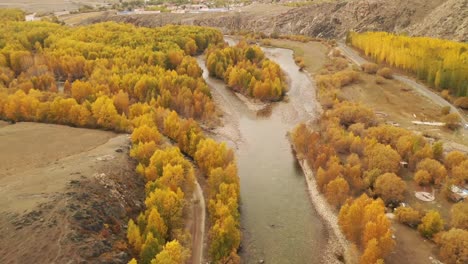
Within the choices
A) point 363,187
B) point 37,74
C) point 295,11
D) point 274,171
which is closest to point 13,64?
point 37,74

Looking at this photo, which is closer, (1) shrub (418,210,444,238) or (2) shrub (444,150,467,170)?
(1) shrub (418,210,444,238)

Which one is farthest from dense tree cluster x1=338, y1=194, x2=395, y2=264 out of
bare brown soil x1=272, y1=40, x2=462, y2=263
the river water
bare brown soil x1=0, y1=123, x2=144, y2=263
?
bare brown soil x1=0, y1=123, x2=144, y2=263

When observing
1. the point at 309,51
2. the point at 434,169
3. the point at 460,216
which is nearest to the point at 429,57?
the point at 309,51

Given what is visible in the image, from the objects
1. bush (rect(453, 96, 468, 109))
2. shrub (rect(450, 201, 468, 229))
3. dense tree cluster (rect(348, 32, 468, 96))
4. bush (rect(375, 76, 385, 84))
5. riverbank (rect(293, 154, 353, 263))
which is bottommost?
riverbank (rect(293, 154, 353, 263))

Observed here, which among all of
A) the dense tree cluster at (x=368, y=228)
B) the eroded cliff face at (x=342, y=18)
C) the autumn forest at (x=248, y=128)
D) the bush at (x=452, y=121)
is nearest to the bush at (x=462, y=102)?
the autumn forest at (x=248, y=128)

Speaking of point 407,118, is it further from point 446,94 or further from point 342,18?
point 342,18

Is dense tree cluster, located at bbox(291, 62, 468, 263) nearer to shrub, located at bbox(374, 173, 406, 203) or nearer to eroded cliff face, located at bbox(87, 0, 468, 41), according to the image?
shrub, located at bbox(374, 173, 406, 203)
